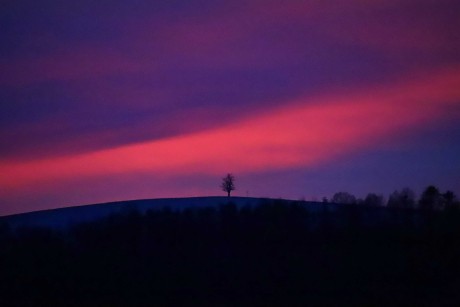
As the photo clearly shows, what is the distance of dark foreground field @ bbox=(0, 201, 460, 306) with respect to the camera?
29.6m

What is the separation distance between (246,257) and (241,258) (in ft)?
0.93

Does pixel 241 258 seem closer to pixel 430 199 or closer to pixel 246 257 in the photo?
pixel 246 257

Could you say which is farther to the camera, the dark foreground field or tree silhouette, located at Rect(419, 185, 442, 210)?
tree silhouette, located at Rect(419, 185, 442, 210)

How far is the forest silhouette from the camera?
29.7 meters

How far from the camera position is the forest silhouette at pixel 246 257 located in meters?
29.7

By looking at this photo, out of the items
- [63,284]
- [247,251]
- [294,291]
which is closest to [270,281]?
[294,291]

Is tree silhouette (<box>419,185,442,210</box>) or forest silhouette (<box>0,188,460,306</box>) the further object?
tree silhouette (<box>419,185,442,210</box>)

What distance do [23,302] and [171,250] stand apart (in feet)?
28.4

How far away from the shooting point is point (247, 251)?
3569 cm

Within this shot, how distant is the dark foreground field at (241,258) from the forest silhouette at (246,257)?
0.15 feet

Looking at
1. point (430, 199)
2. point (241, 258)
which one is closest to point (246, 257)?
point (241, 258)

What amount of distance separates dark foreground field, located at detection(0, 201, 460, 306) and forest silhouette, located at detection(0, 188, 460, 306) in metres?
0.05

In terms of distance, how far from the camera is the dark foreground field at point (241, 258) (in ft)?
97.0

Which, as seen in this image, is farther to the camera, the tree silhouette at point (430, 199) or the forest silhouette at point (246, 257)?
the tree silhouette at point (430, 199)
